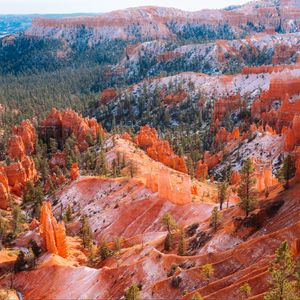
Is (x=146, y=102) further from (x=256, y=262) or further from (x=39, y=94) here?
(x=256, y=262)

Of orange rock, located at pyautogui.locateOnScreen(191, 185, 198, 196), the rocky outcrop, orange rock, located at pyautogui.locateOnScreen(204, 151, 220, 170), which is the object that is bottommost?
orange rock, located at pyautogui.locateOnScreen(204, 151, 220, 170)

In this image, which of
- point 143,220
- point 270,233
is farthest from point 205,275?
point 143,220

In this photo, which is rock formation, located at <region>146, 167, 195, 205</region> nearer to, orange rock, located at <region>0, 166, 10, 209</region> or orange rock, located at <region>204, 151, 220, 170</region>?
orange rock, located at <region>0, 166, 10, 209</region>

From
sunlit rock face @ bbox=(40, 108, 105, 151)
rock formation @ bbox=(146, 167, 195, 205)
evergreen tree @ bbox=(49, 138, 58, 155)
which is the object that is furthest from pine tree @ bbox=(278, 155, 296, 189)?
evergreen tree @ bbox=(49, 138, 58, 155)

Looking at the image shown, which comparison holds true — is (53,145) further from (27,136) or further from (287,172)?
(287,172)

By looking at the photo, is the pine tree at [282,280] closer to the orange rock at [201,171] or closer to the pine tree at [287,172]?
the pine tree at [287,172]

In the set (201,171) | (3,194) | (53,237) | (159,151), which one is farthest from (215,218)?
(159,151)
